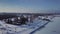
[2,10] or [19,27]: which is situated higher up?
[2,10]

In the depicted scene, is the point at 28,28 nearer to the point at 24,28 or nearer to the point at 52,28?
the point at 24,28

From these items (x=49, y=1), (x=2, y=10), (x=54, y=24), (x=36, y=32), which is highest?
(x=49, y=1)

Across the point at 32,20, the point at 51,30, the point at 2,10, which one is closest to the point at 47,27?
the point at 51,30

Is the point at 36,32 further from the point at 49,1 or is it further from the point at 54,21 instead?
the point at 49,1

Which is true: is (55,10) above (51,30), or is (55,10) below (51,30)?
above

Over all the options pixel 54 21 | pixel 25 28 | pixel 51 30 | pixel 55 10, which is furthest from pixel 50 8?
pixel 25 28

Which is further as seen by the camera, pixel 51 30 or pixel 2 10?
pixel 2 10

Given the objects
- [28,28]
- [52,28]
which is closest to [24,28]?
[28,28]

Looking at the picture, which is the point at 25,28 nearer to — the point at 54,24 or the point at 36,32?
the point at 36,32

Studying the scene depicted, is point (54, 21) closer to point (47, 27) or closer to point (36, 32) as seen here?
point (47, 27)
